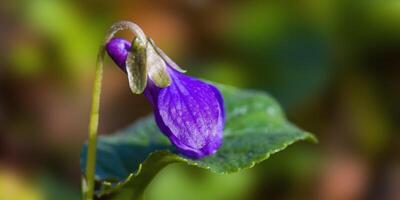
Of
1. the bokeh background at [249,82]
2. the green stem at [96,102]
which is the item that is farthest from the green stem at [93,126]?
the bokeh background at [249,82]

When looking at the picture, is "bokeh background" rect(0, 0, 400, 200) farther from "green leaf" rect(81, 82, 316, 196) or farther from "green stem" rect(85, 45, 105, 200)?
"green stem" rect(85, 45, 105, 200)

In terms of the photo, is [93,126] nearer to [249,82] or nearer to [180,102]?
[180,102]

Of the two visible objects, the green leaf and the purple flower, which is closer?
the purple flower

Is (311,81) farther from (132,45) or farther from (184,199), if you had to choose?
(132,45)

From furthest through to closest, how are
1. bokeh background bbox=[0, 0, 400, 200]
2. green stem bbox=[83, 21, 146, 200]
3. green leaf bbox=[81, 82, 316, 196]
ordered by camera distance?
bokeh background bbox=[0, 0, 400, 200]
green leaf bbox=[81, 82, 316, 196]
green stem bbox=[83, 21, 146, 200]

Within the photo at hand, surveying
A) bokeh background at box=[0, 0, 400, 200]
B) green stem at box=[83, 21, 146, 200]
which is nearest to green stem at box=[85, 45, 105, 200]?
green stem at box=[83, 21, 146, 200]

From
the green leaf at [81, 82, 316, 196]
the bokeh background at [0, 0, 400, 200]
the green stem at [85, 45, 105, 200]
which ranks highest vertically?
the green stem at [85, 45, 105, 200]

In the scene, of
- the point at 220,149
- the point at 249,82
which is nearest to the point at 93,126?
the point at 220,149

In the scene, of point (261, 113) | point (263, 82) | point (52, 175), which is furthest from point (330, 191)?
point (261, 113)
